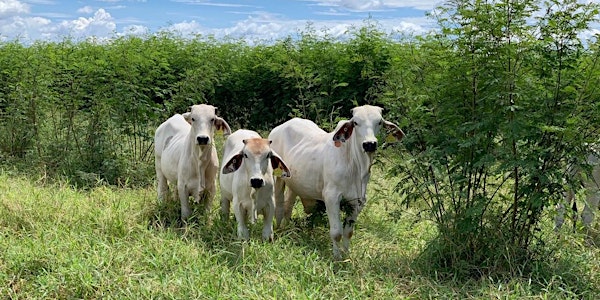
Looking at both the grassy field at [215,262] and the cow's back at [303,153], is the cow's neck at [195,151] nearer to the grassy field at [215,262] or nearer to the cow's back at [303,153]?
the grassy field at [215,262]

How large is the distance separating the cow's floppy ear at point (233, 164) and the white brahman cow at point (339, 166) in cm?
66

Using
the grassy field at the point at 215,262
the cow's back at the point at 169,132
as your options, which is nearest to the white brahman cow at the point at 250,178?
the grassy field at the point at 215,262

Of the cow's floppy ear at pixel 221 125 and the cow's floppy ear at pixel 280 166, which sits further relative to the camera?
the cow's floppy ear at pixel 221 125

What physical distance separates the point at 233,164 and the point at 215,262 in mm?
913

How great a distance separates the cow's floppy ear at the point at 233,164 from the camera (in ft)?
18.4

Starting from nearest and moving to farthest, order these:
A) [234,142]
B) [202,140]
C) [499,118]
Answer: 1. [499,118]
2. [202,140]
3. [234,142]

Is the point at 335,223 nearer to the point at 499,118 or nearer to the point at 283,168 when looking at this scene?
the point at 283,168

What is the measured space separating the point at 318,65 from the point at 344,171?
5.36 m

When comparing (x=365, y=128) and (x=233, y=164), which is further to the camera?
(x=233, y=164)

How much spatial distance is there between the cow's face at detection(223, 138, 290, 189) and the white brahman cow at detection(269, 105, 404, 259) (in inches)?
14.8

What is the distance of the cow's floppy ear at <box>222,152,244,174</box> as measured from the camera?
18.4ft

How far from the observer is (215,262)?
17.0 ft

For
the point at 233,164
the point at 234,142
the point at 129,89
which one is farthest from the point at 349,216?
the point at 129,89

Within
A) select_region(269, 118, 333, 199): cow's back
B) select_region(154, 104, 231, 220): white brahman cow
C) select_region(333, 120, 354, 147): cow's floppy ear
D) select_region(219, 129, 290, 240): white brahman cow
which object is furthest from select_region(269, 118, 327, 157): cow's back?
select_region(333, 120, 354, 147): cow's floppy ear
